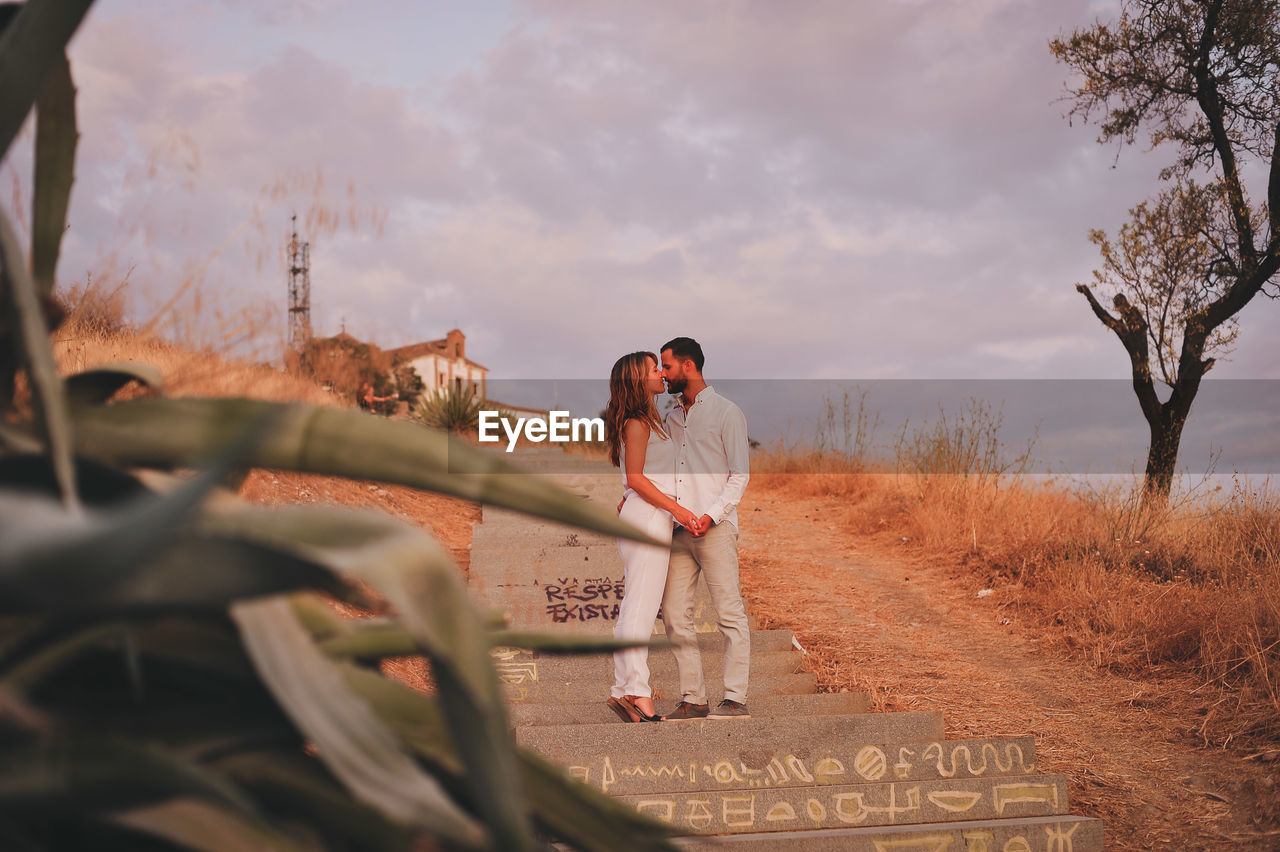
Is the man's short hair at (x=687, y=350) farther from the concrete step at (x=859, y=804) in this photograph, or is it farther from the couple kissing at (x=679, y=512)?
the concrete step at (x=859, y=804)

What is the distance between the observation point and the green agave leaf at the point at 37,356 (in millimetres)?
515

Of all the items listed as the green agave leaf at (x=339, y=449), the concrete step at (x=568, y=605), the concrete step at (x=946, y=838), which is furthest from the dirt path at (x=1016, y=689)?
the green agave leaf at (x=339, y=449)

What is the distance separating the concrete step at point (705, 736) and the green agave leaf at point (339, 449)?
10.7 ft

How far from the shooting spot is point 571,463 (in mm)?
10641

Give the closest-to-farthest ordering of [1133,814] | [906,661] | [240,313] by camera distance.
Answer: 1. [240,313]
2. [1133,814]
3. [906,661]

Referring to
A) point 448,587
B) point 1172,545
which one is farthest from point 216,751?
point 1172,545

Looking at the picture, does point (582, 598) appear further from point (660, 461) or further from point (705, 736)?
point (705, 736)

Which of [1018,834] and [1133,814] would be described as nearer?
[1018,834]

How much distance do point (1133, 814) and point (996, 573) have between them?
3473 millimetres

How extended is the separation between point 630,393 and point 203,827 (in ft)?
12.7

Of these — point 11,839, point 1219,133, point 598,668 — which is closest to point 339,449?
point 11,839

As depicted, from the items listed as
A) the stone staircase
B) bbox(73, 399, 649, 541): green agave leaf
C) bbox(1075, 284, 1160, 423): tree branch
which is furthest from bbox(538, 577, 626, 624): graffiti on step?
bbox(1075, 284, 1160, 423): tree branch

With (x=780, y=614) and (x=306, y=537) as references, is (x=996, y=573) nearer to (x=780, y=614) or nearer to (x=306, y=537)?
(x=780, y=614)

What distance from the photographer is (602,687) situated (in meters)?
4.99
